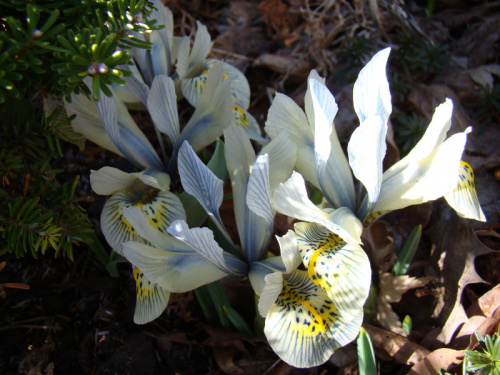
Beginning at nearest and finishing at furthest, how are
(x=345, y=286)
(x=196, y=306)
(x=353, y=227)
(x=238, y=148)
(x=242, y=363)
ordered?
(x=345, y=286) → (x=353, y=227) → (x=238, y=148) → (x=242, y=363) → (x=196, y=306)

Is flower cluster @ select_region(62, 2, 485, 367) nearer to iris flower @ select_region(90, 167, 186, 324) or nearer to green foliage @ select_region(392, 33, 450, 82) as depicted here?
iris flower @ select_region(90, 167, 186, 324)

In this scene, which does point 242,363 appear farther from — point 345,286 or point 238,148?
point 238,148

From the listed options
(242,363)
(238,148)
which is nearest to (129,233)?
(238,148)

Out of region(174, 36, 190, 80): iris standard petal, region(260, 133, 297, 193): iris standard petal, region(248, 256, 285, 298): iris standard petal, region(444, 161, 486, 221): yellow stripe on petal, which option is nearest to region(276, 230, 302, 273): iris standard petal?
region(248, 256, 285, 298): iris standard petal

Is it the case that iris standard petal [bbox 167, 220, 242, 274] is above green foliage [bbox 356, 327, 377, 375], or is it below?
above

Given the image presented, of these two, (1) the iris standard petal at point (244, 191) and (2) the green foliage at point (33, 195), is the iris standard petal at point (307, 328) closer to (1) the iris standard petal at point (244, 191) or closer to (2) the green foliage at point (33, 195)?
(1) the iris standard petal at point (244, 191)

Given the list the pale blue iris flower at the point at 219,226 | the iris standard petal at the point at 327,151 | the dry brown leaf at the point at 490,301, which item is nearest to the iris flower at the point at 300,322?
the pale blue iris flower at the point at 219,226

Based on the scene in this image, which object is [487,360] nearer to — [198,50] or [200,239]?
[200,239]
